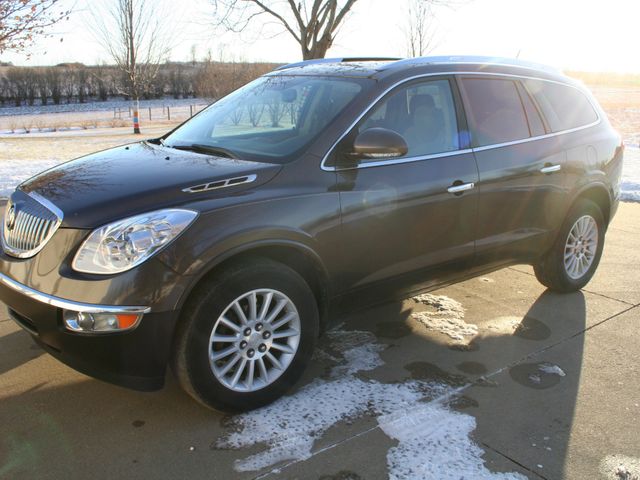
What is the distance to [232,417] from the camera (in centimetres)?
313

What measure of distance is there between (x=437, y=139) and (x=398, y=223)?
2.24 ft

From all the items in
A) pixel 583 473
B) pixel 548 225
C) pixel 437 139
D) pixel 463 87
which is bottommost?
pixel 583 473

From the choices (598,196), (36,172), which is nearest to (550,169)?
(598,196)

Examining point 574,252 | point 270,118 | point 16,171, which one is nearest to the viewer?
point 270,118

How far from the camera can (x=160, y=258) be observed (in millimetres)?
2707

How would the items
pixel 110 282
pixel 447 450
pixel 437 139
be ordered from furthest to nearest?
pixel 437 139 → pixel 447 450 → pixel 110 282

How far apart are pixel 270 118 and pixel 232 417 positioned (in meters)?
1.95

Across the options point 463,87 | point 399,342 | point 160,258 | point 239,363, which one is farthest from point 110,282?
point 463,87

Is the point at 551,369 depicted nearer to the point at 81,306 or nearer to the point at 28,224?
the point at 81,306

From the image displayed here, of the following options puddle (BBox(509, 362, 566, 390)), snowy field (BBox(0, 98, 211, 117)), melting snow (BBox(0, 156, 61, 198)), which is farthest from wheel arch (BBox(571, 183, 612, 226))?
snowy field (BBox(0, 98, 211, 117))

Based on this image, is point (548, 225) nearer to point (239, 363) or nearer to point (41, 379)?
point (239, 363)

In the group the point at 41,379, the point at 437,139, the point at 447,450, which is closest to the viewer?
the point at 447,450

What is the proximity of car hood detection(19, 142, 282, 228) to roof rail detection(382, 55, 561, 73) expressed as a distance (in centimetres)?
140

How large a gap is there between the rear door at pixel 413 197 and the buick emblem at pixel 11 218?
178 cm
